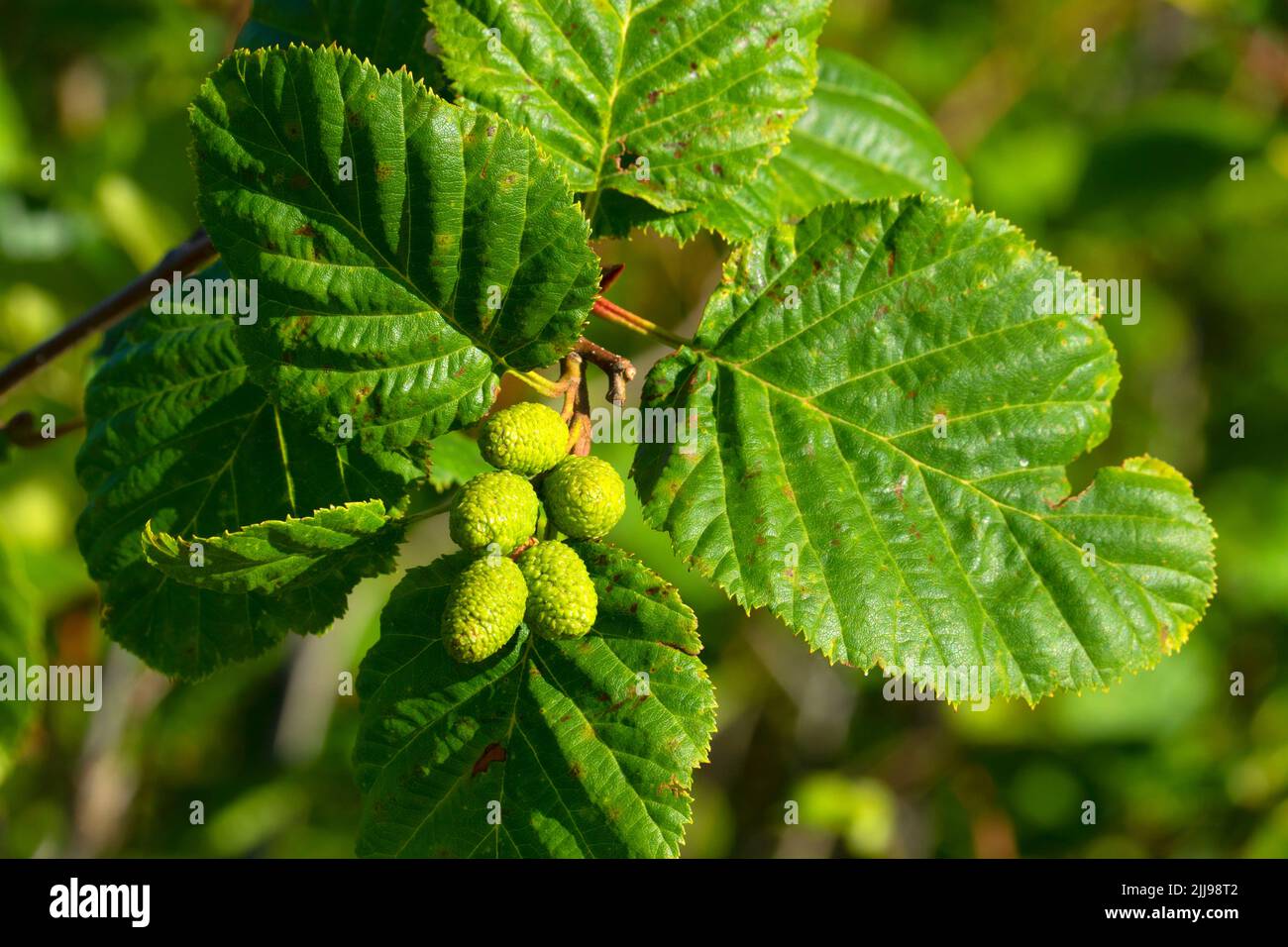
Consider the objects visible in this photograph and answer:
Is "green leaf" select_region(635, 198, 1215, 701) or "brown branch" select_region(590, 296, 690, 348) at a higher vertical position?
"brown branch" select_region(590, 296, 690, 348)

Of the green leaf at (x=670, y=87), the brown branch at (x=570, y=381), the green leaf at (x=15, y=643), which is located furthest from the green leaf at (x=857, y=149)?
the green leaf at (x=15, y=643)

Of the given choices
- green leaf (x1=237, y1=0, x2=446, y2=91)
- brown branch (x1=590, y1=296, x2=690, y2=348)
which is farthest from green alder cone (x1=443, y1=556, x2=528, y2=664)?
green leaf (x1=237, y1=0, x2=446, y2=91)

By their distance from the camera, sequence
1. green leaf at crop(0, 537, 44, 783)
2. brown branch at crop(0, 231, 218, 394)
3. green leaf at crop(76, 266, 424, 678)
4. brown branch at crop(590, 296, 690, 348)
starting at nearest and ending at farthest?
brown branch at crop(590, 296, 690, 348)
green leaf at crop(76, 266, 424, 678)
brown branch at crop(0, 231, 218, 394)
green leaf at crop(0, 537, 44, 783)

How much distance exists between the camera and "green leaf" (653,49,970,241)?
181cm

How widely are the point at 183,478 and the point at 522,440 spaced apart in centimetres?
61

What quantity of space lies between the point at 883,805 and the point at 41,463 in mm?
2920

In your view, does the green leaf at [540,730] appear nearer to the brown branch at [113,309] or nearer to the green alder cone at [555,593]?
the green alder cone at [555,593]

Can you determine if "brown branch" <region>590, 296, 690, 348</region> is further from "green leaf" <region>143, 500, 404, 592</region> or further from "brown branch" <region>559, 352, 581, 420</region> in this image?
"green leaf" <region>143, 500, 404, 592</region>

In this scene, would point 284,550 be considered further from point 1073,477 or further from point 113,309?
point 1073,477

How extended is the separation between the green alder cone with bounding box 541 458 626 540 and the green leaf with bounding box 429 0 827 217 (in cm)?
38

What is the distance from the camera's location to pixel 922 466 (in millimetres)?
1345

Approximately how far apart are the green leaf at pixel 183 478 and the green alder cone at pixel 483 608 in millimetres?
396

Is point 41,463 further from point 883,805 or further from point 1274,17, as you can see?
point 1274,17

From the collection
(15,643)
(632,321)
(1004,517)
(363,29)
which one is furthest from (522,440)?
(15,643)
